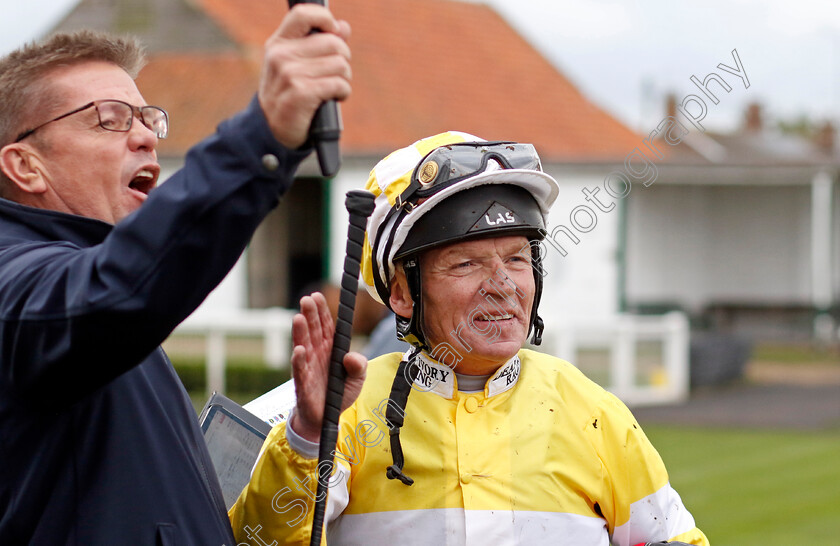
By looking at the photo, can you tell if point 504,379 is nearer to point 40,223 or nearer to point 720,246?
point 40,223

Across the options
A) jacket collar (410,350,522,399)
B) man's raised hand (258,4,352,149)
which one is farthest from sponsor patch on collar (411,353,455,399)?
man's raised hand (258,4,352,149)

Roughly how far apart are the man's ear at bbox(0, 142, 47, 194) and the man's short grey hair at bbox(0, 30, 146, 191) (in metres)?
0.03

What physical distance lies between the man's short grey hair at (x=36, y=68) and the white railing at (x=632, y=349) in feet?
36.4

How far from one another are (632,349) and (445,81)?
43.1 ft

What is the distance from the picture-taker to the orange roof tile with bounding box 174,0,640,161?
22.2 meters

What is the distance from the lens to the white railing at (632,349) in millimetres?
13305

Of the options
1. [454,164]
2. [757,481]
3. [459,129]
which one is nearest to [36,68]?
[454,164]

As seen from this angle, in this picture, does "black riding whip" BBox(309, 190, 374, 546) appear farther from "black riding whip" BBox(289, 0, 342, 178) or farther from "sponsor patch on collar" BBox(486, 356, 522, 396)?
"sponsor patch on collar" BBox(486, 356, 522, 396)

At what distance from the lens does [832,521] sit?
298 inches

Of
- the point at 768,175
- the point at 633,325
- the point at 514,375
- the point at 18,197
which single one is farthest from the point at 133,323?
the point at 768,175

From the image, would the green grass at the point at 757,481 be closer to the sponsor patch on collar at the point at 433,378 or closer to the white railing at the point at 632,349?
the white railing at the point at 632,349

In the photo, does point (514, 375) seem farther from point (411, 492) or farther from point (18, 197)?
point (18, 197)

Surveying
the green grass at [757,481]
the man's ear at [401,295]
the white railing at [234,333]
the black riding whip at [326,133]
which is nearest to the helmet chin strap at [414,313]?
the man's ear at [401,295]

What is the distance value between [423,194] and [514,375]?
0.49m
